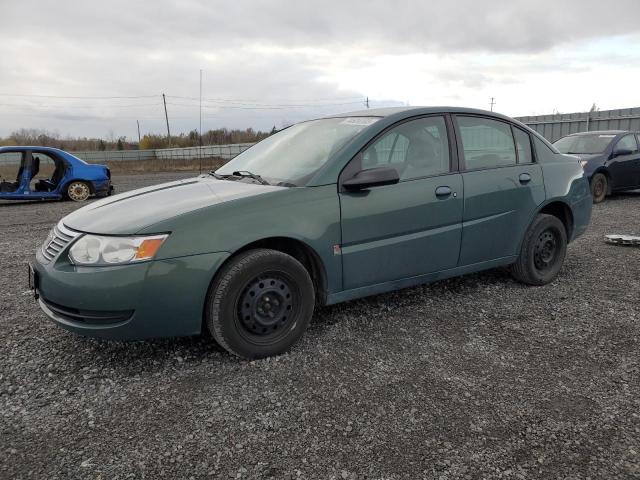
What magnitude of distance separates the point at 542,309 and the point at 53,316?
11.5ft

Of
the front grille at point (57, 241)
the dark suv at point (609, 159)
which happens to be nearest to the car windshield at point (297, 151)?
the front grille at point (57, 241)

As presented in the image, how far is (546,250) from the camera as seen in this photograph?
14.8 feet

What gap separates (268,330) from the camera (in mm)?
3074

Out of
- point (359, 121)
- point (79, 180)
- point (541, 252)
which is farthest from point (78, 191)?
point (541, 252)

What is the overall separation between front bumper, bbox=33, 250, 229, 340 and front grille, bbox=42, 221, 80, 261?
0.10 meters

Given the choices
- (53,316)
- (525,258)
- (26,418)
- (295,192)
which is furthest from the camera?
(525,258)

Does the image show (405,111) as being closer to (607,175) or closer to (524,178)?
(524,178)

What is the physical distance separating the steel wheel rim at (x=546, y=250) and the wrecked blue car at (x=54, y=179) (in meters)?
11.1

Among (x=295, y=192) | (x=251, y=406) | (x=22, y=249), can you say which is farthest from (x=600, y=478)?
(x=22, y=249)

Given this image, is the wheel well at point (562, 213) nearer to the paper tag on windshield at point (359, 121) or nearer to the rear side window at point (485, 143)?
the rear side window at point (485, 143)

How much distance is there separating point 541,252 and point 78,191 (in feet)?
36.9

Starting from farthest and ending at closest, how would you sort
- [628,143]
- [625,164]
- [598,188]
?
[628,143] → [625,164] → [598,188]

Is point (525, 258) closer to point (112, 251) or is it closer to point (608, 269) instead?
point (608, 269)

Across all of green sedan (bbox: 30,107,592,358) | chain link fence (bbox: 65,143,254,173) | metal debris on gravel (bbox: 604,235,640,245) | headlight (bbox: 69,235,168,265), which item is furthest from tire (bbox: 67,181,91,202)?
chain link fence (bbox: 65,143,254,173)
